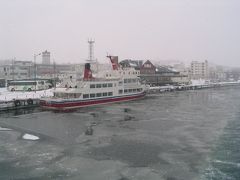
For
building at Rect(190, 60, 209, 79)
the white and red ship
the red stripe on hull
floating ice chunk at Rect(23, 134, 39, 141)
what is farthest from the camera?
building at Rect(190, 60, 209, 79)

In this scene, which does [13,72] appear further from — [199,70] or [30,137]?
[199,70]

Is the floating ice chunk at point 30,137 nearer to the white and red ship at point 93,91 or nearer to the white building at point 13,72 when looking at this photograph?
the white and red ship at point 93,91

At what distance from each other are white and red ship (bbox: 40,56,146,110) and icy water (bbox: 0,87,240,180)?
9.80 m

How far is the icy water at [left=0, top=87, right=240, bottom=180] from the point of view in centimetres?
1797

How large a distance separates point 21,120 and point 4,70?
244 ft

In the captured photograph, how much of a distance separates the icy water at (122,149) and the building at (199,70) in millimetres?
149881

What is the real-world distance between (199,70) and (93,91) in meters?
145

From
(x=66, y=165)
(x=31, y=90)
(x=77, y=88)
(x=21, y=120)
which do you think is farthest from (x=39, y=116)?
(x=31, y=90)

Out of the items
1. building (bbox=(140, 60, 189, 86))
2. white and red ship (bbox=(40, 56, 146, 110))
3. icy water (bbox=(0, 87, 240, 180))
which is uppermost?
building (bbox=(140, 60, 189, 86))

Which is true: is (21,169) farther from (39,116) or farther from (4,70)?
(4,70)

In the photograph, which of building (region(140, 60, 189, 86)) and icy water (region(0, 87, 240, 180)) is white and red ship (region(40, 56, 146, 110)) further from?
building (region(140, 60, 189, 86))

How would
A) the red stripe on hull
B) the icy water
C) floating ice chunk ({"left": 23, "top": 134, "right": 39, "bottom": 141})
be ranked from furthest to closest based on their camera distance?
the red stripe on hull
floating ice chunk ({"left": 23, "top": 134, "right": 39, "bottom": 141})
the icy water

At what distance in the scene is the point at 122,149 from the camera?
23.3m

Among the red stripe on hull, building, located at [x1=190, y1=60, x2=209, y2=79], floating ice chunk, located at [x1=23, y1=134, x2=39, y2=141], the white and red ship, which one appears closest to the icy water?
floating ice chunk, located at [x1=23, y1=134, x2=39, y2=141]
